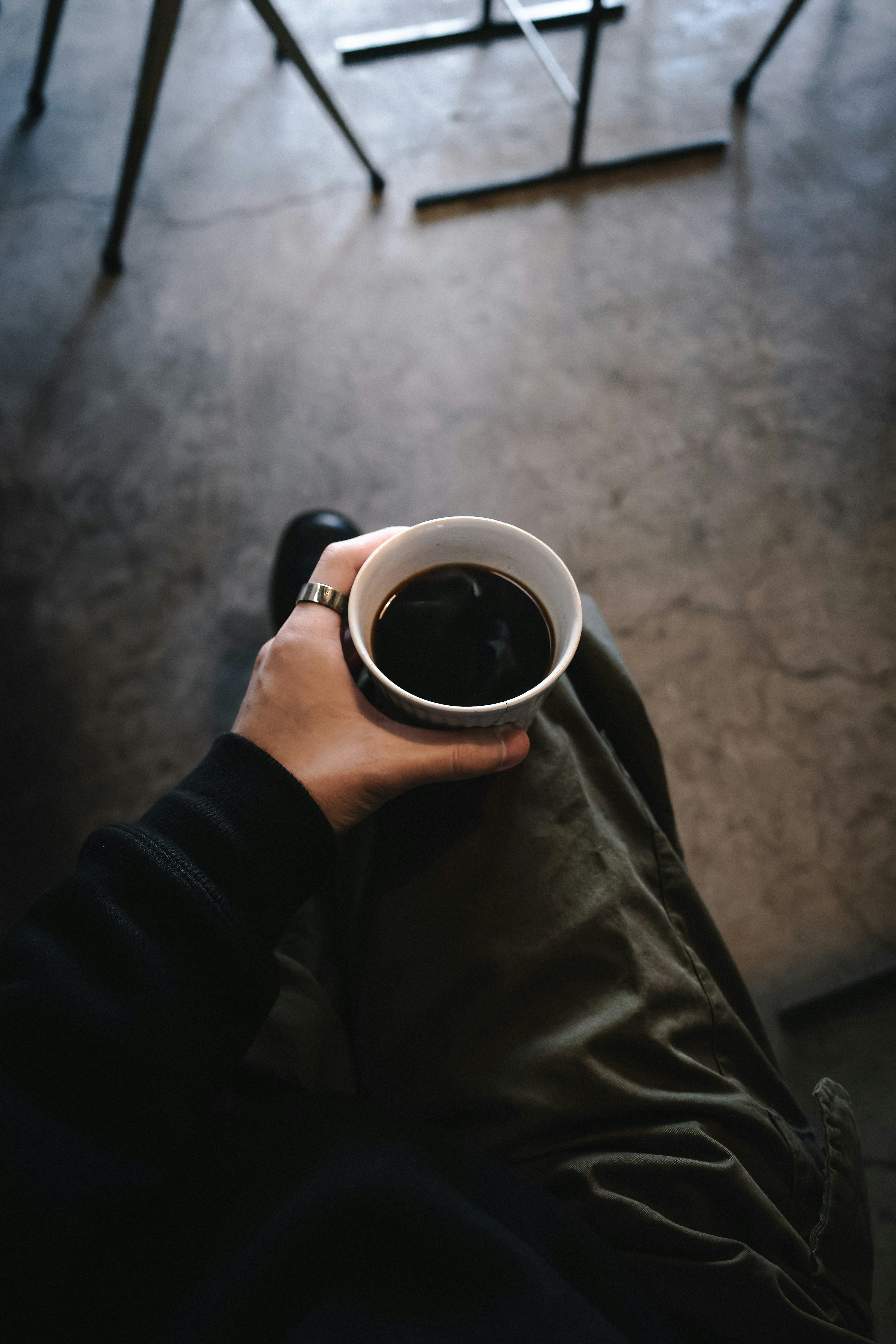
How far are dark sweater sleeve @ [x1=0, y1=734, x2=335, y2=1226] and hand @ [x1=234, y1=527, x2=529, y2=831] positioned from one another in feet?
0.07

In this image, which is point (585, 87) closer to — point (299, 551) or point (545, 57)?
point (545, 57)

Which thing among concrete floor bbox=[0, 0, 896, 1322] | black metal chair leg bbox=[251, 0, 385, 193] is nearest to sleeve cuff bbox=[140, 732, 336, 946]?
concrete floor bbox=[0, 0, 896, 1322]

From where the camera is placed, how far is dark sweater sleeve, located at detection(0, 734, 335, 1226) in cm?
46

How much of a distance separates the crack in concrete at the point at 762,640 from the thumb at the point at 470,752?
75 centimetres

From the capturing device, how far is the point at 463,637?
1.82 feet

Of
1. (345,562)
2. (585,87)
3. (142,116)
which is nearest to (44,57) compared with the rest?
(142,116)

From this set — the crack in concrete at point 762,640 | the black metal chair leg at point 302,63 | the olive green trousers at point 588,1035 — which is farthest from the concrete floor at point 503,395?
the olive green trousers at point 588,1035

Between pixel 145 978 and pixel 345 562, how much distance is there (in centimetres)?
33

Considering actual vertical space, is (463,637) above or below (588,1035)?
above

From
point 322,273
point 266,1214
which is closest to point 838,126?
point 322,273

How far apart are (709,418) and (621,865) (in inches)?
40.8

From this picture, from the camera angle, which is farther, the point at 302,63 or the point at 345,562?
the point at 302,63

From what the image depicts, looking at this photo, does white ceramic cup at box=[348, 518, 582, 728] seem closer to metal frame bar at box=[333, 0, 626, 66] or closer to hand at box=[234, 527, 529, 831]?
hand at box=[234, 527, 529, 831]

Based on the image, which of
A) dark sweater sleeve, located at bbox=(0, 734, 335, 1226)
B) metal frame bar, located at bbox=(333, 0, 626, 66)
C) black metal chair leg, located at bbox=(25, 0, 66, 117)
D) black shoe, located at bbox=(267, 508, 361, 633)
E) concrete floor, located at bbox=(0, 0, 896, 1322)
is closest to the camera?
dark sweater sleeve, located at bbox=(0, 734, 335, 1226)
